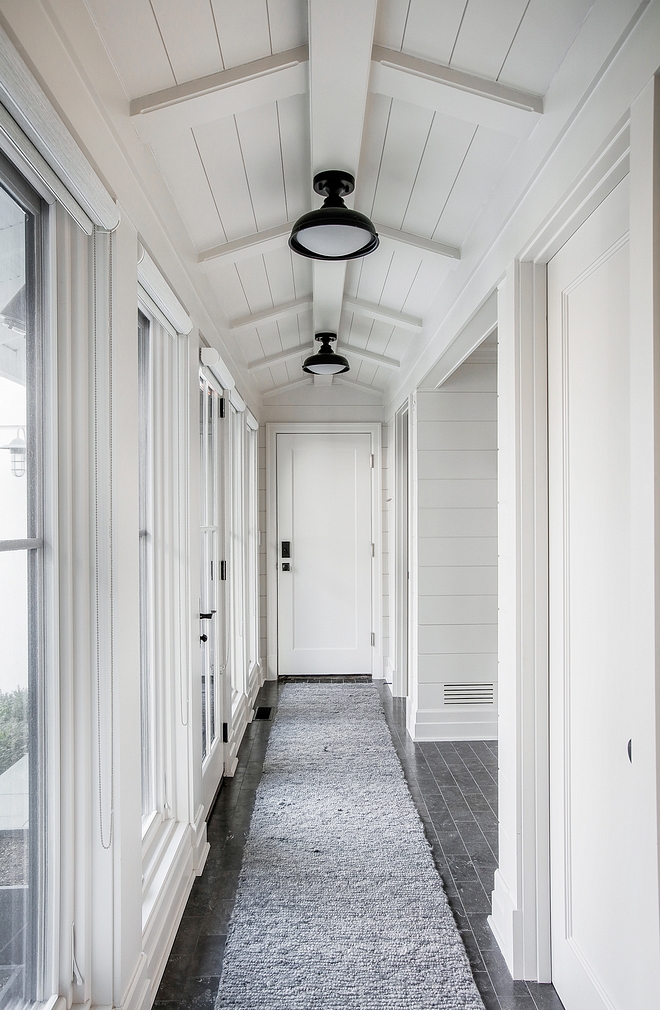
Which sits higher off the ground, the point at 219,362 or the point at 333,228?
the point at 333,228

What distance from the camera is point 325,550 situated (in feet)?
17.0

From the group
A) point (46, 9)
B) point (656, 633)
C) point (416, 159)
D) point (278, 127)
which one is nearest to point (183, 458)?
point (278, 127)

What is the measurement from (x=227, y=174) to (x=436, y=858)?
2.55 meters

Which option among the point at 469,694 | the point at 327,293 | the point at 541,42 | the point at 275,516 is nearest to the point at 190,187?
the point at 541,42

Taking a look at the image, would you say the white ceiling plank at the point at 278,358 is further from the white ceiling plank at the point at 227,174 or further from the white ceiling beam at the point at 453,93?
the white ceiling beam at the point at 453,93

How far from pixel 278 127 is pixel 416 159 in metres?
0.44

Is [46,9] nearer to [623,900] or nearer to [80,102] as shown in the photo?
[80,102]

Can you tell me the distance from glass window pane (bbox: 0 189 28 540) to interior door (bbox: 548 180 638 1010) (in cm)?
123

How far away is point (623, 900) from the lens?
1356 mm

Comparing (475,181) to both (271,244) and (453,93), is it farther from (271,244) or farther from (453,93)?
(271,244)

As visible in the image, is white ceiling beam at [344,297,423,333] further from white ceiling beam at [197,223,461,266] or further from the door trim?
the door trim

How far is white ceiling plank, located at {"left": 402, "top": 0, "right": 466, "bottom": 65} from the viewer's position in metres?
1.31

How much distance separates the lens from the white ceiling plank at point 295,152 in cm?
168

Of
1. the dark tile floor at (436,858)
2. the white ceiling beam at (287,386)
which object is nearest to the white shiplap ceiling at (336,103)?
the dark tile floor at (436,858)
